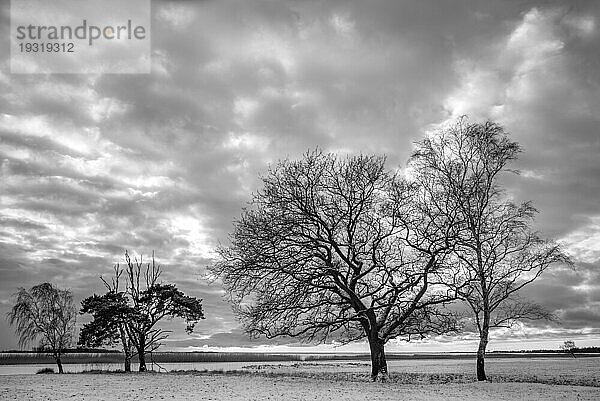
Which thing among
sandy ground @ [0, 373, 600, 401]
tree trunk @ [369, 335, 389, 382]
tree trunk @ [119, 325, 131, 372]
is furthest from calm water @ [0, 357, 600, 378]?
sandy ground @ [0, 373, 600, 401]

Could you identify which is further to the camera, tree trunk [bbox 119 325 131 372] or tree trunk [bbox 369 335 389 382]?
tree trunk [bbox 119 325 131 372]

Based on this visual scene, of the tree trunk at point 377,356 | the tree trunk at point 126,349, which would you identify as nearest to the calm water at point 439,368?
the tree trunk at point 126,349

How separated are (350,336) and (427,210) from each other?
28.8ft

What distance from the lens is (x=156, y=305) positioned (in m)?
43.9

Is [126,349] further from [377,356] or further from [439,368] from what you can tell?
Result: [439,368]

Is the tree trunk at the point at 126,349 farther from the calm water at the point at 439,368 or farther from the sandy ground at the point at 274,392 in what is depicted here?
the sandy ground at the point at 274,392

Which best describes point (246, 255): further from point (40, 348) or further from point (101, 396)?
point (40, 348)

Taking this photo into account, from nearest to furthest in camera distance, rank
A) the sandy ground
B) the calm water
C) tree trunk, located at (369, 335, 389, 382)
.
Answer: the sandy ground < tree trunk, located at (369, 335, 389, 382) < the calm water

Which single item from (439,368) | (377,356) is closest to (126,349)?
(377,356)

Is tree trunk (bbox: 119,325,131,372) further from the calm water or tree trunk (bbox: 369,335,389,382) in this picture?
tree trunk (bbox: 369,335,389,382)

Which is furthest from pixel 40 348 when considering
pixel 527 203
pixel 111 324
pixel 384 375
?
pixel 527 203

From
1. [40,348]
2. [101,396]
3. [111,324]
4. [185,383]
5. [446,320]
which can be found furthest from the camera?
[40,348]

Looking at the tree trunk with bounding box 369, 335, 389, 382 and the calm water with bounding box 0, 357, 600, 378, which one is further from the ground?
the tree trunk with bounding box 369, 335, 389, 382

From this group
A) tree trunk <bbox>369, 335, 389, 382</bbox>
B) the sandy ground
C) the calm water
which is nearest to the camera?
the sandy ground
